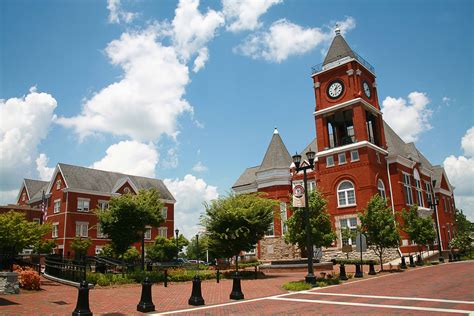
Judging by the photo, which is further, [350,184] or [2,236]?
[350,184]

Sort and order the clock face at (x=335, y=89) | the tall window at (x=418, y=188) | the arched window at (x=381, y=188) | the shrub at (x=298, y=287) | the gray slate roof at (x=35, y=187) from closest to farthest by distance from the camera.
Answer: the shrub at (x=298, y=287) → the arched window at (x=381, y=188) → the clock face at (x=335, y=89) → the tall window at (x=418, y=188) → the gray slate roof at (x=35, y=187)

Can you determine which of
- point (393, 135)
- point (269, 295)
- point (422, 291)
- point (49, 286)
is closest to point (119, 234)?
point (49, 286)

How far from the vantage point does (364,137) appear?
39.1 meters

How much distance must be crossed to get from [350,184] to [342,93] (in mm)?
10106

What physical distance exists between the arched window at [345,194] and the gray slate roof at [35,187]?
44712mm

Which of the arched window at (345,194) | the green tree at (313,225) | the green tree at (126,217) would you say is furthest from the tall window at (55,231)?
the green tree at (313,225)

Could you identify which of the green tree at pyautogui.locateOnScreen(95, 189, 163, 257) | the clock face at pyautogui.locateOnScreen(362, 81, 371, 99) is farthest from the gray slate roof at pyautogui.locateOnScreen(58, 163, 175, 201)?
the clock face at pyautogui.locateOnScreen(362, 81, 371, 99)

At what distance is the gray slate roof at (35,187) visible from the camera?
59.6 metres

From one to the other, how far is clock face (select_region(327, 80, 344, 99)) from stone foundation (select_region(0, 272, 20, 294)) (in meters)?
35.6

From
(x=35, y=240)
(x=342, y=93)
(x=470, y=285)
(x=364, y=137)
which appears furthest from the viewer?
(x=342, y=93)

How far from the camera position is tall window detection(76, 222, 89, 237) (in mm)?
49319

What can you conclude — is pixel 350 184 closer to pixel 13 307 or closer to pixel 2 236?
pixel 2 236

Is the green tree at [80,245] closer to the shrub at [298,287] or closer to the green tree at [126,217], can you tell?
the green tree at [126,217]

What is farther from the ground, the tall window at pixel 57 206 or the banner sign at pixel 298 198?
the tall window at pixel 57 206
